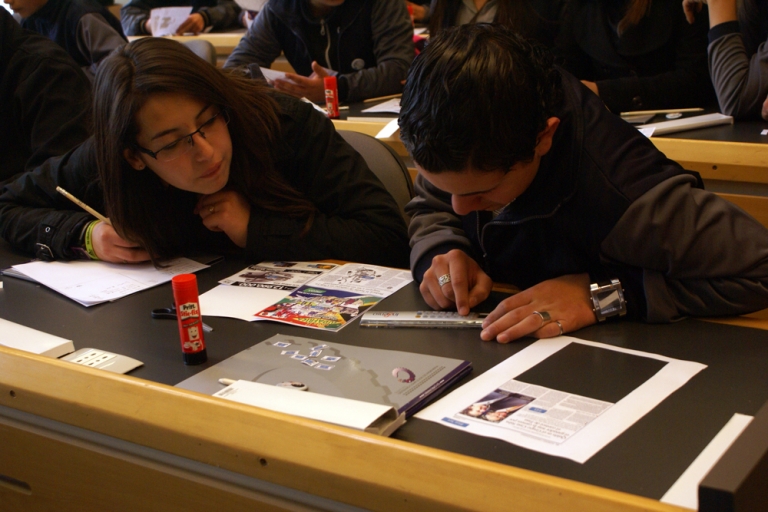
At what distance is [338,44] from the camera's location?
315 cm

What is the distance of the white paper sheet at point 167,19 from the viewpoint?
490 centimetres

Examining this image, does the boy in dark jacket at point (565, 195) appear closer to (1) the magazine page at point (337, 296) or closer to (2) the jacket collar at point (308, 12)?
(1) the magazine page at point (337, 296)

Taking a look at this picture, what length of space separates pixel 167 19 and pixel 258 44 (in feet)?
6.73

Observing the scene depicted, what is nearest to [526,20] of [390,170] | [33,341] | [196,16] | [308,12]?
[308,12]

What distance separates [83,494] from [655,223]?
90 cm

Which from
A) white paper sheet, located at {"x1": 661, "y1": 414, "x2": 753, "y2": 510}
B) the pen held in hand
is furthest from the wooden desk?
the pen held in hand

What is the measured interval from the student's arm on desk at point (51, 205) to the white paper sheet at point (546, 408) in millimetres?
1064

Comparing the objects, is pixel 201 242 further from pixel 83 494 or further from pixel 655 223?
pixel 655 223

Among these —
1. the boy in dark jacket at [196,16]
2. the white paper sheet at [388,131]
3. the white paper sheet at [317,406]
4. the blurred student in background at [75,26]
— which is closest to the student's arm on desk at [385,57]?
the white paper sheet at [388,131]

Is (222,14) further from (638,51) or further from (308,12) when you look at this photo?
(638,51)

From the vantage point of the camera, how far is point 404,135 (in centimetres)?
104

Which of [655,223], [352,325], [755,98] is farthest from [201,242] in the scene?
[755,98]

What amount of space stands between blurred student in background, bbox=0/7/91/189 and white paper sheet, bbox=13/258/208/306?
18.6 inches

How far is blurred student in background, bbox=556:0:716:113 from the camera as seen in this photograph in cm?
236
